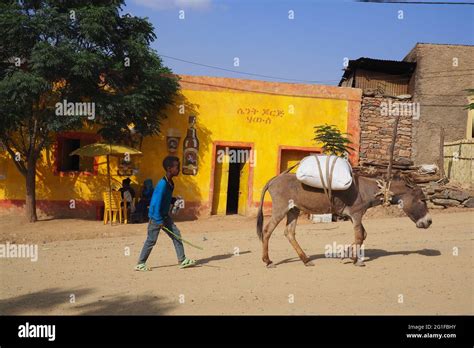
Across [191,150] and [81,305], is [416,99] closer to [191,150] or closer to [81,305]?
[191,150]

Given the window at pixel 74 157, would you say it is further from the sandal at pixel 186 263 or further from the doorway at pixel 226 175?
the sandal at pixel 186 263

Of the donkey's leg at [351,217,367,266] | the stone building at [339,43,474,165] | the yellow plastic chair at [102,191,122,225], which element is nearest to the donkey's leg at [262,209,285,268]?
the donkey's leg at [351,217,367,266]

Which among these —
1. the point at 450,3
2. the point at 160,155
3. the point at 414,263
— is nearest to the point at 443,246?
the point at 414,263

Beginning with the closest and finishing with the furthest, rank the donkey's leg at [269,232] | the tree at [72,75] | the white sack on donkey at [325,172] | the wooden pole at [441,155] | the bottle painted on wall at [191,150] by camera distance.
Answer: the white sack on donkey at [325,172], the donkey's leg at [269,232], the tree at [72,75], the bottle painted on wall at [191,150], the wooden pole at [441,155]

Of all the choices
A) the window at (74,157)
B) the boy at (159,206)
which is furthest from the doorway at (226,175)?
the boy at (159,206)

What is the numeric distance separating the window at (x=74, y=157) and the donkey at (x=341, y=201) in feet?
29.4

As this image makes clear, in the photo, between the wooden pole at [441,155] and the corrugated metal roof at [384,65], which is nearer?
the wooden pole at [441,155]

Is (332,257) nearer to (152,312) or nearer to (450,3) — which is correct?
(152,312)

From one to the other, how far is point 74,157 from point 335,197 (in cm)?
1101

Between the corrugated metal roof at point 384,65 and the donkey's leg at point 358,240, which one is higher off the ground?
the corrugated metal roof at point 384,65

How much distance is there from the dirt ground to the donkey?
491mm

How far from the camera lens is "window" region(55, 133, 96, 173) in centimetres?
1484

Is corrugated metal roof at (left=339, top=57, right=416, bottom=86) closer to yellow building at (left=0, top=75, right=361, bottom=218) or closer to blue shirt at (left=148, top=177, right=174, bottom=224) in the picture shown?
yellow building at (left=0, top=75, right=361, bottom=218)

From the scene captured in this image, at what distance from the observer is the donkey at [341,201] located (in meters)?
7.45
